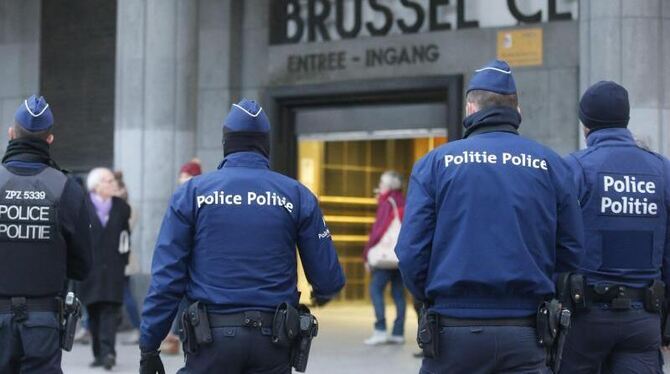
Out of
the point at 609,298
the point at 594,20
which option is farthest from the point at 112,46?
the point at 609,298

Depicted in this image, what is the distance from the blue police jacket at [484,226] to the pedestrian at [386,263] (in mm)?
9113

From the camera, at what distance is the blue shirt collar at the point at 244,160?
629 cm

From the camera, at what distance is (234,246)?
6039mm

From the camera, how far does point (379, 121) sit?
16281 millimetres

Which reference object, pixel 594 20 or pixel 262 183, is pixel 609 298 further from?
pixel 594 20

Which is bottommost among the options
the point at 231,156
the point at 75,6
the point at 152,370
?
the point at 152,370

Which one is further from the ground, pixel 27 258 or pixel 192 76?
pixel 192 76

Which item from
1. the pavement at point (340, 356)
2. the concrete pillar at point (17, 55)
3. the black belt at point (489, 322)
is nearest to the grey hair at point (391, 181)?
the pavement at point (340, 356)

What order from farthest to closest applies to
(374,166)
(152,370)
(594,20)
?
(374,166), (594,20), (152,370)

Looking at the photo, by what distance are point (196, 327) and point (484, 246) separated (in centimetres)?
135

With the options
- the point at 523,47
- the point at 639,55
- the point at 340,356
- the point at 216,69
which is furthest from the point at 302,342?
the point at 216,69

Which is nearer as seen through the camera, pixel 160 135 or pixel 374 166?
pixel 160 135

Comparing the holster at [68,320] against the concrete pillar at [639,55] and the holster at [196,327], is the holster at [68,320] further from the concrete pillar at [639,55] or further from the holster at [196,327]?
the concrete pillar at [639,55]

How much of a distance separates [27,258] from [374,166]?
14.3m
